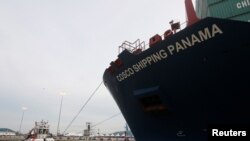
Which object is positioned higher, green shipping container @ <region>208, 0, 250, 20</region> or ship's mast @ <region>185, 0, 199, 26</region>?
green shipping container @ <region>208, 0, 250, 20</region>

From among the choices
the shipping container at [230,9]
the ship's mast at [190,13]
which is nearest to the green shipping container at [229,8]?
the shipping container at [230,9]

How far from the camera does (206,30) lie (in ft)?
33.9

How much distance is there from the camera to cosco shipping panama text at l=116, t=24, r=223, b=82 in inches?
403

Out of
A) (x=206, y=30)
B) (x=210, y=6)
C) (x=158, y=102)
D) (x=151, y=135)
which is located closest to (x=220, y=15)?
(x=210, y=6)

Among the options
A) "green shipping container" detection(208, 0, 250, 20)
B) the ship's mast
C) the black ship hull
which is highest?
"green shipping container" detection(208, 0, 250, 20)

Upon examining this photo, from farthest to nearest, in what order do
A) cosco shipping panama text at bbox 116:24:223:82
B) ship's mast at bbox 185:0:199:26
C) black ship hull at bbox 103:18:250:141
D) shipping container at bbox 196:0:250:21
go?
shipping container at bbox 196:0:250:21
ship's mast at bbox 185:0:199:26
cosco shipping panama text at bbox 116:24:223:82
black ship hull at bbox 103:18:250:141

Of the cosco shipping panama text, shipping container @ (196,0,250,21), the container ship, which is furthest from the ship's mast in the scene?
the cosco shipping panama text

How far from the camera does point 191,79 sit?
1099 centimetres

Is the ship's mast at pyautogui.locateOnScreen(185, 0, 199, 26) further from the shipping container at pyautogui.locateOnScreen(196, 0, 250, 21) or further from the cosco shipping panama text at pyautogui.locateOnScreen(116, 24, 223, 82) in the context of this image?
the cosco shipping panama text at pyautogui.locateOnScreen(116, 24, 223, 82)

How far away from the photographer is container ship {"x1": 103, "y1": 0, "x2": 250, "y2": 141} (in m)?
9.80

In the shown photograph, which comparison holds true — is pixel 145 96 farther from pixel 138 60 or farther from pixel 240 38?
pixel 240 38

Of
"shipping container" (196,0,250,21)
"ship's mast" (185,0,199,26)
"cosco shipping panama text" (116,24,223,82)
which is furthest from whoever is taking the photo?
"shipping container" (196,0,250,21)

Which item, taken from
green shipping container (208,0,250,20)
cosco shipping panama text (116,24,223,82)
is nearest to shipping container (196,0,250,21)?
green shipping container (208,0,250,20)

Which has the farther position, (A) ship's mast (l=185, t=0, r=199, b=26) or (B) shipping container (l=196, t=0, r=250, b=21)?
(B) shipping container (l=196, t=0, r=250, b=21)
